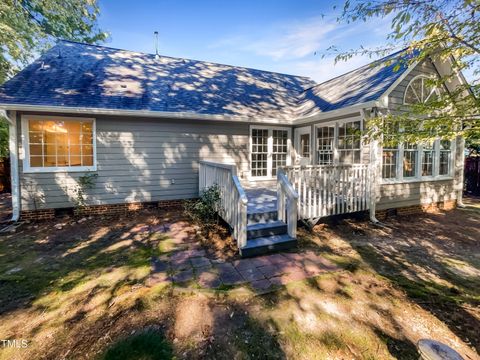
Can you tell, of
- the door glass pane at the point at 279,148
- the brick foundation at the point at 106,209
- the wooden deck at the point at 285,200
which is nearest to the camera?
the wooden deck at the point at 285,200

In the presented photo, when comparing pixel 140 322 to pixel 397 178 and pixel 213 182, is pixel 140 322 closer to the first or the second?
pixel 213 182

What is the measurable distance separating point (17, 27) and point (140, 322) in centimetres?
1038

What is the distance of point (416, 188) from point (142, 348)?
27.1 feet

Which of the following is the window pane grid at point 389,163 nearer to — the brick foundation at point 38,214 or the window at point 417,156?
the window at point 417,156

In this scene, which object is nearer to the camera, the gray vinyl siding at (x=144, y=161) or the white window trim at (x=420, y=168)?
the gray vinyl siding at (x=144, y=161)

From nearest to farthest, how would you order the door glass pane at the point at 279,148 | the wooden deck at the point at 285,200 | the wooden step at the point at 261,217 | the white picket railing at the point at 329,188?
the wooden deck at the point at 285,200
the wooden step at the point at 261,217
the white picket railing at the point at 329,188
the door glass pane at the point at 279,148

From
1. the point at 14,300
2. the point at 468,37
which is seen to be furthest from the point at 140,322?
the point at 468,37

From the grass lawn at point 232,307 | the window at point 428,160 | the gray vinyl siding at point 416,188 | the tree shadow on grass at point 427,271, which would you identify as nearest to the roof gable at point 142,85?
the gray vinyl siding at point 416,188

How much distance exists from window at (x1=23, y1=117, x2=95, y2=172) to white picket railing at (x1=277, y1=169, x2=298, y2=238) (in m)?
5.28

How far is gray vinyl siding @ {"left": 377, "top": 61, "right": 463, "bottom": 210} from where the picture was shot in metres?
6.63

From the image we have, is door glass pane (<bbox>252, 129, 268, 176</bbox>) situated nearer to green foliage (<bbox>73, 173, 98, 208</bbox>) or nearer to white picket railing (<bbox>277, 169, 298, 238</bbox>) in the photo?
white picket railing (<bbox>277, 169, 298, 238</bbox>)

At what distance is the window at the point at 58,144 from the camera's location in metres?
6.34

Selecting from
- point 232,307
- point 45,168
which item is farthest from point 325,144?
point 45,168

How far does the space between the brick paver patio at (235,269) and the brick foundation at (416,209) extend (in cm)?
366
